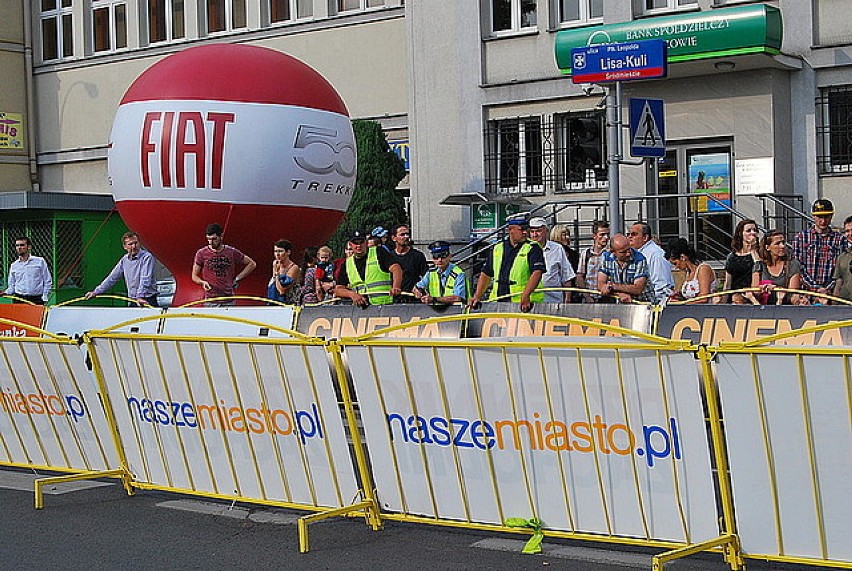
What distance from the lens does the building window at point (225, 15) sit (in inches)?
1218

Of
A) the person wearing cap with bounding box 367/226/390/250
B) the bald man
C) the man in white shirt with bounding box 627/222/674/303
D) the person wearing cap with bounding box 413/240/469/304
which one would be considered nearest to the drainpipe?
the person wearing cap with bounding box 367/226/390/250

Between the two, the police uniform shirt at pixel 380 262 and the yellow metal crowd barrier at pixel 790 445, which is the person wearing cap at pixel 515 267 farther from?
the yellow metal crowd barrier at pixel 790 445

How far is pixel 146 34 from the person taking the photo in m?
32.8

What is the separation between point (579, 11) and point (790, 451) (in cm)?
1926

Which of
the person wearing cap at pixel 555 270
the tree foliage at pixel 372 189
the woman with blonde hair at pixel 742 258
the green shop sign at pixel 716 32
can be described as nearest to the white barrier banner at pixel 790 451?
the woman with blonde hair at pixel 742 258

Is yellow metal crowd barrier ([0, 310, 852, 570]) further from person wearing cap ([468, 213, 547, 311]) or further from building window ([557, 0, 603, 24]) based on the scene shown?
building window ([557, 0, 603, 24])

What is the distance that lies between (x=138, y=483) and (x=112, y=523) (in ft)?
1.87

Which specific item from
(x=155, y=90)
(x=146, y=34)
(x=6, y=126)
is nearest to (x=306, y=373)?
(x=155, y=90)

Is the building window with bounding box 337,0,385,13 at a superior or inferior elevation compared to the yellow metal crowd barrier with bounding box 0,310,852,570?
superior

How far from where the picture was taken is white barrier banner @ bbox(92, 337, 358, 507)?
23.4 feet

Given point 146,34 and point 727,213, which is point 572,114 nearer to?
point 727,213

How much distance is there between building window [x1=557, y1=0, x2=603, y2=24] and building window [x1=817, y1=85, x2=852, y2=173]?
15.8 ft

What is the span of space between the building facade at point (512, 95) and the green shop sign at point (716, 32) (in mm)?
38

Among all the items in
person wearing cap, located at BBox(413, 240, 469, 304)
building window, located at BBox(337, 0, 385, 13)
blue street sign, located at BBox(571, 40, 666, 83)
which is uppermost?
building window, located at BBox(337, 0, 385, 13)
